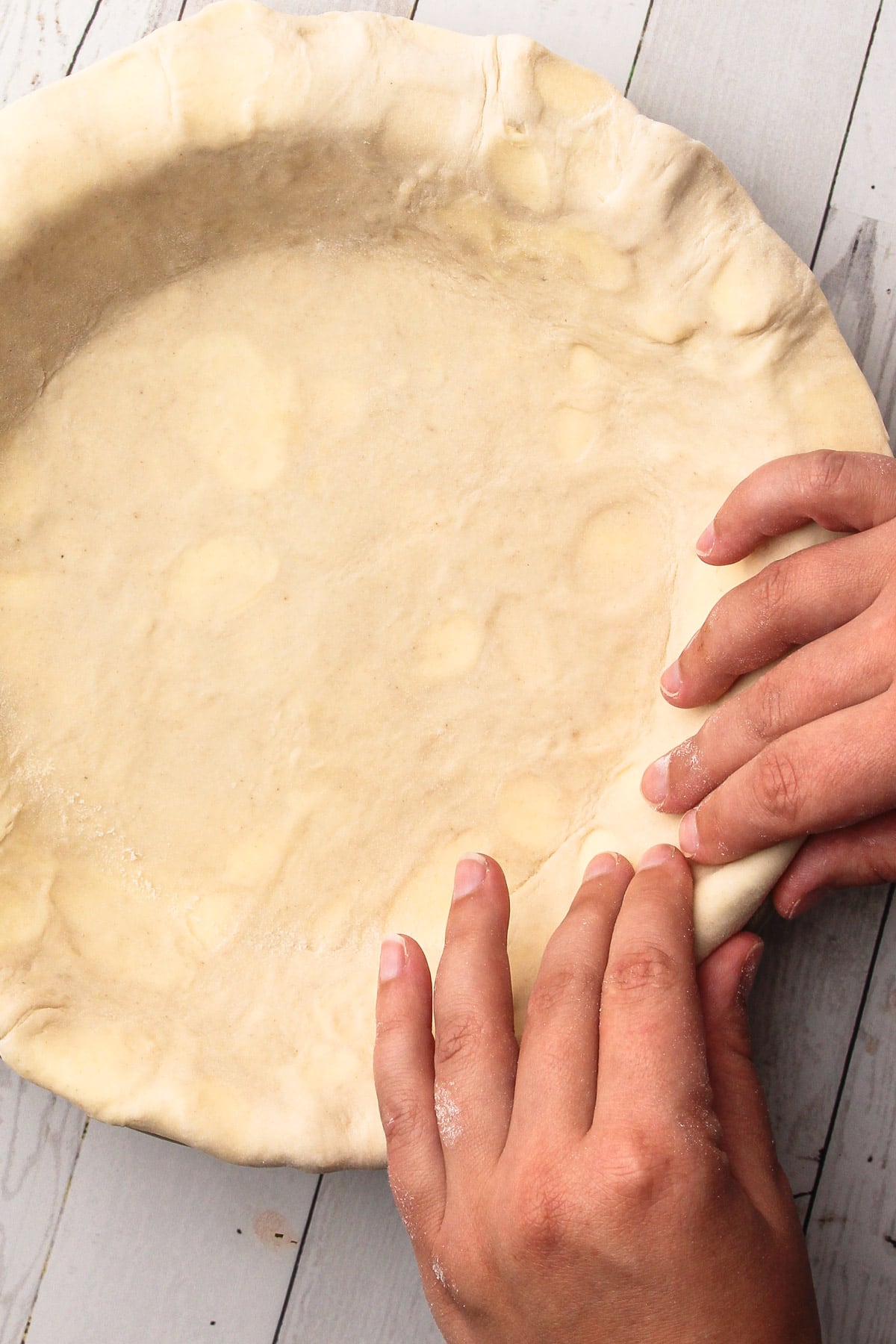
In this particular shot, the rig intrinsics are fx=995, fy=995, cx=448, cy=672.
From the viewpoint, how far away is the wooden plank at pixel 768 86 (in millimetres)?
1072

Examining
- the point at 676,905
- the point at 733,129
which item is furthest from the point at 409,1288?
the point at 733,129

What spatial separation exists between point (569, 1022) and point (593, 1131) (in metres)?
0.08

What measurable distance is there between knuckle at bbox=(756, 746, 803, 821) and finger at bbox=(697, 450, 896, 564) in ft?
0.66

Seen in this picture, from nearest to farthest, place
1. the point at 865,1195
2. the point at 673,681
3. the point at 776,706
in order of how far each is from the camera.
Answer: the point at 776,706
the point at 673,681
the point at 865,1195

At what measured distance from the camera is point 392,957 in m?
0.87

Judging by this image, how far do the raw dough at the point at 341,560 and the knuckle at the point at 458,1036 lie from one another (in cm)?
8

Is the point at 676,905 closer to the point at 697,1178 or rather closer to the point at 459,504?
the point at 697,1178

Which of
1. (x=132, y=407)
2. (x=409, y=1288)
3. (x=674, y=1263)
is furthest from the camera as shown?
(x=409, y=1288)

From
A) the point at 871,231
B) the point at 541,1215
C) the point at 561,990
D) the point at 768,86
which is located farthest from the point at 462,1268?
the point at 768,86

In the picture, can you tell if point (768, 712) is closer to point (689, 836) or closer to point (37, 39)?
point (689, 836)

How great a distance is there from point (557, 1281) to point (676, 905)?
29 cm

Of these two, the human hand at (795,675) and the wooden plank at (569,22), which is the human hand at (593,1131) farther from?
the wooden plank at (569,22)

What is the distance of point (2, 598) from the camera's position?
3.01ft

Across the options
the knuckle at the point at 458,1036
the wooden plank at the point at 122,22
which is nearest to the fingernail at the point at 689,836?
the knuckle at the point at 458,1036
